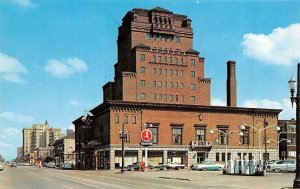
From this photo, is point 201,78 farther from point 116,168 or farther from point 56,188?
point 56,188

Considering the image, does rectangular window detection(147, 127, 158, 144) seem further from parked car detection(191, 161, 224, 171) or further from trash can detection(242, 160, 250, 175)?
trash can detection(242, 160, 250, 175)

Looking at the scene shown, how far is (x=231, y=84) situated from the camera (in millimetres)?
116438

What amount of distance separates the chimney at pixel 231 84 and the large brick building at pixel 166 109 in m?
0.25

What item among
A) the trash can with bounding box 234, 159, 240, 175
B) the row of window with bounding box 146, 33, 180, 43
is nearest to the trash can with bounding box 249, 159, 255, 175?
the trash can with bounding box 234, 159, 240, 175

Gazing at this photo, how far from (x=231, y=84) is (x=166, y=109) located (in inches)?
976

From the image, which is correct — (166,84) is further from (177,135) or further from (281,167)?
(281,167)

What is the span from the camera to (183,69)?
4309 inches

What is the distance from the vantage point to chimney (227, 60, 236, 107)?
115 meters

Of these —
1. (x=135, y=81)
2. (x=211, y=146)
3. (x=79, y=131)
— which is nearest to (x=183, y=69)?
(x=135, y=81)

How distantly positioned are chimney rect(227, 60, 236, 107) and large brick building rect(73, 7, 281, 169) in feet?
0.81

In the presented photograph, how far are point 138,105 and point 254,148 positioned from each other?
2959cm

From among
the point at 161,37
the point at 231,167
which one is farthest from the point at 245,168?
the point at 161,37

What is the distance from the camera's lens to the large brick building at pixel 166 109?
9575cm

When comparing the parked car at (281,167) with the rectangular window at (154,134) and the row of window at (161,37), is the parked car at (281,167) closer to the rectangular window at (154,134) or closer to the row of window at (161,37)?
the rectangular window at (154,134)
